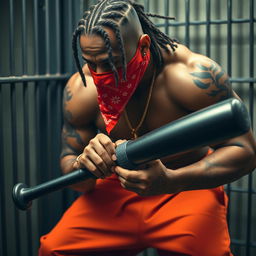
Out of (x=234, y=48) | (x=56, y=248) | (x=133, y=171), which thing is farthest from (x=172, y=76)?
(x=234, y=48)

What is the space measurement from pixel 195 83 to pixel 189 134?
0.47 m

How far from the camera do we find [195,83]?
1199 mm

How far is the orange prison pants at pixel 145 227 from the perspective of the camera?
1.21 metres

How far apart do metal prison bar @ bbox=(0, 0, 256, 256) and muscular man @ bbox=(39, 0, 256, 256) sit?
35 cm

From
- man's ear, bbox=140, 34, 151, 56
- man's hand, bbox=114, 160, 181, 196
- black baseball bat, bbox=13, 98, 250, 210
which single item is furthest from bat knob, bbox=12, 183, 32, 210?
man's ear, bbox=140, 34, 151, 56

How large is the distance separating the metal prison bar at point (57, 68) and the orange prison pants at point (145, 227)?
413 mm

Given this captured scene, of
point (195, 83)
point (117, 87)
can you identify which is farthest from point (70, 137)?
point (195, 83)

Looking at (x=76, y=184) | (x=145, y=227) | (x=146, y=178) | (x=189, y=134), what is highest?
(x=189, y=134)

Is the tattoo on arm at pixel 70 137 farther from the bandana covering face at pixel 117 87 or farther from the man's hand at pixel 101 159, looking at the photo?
the man's hand at pixel 101 159

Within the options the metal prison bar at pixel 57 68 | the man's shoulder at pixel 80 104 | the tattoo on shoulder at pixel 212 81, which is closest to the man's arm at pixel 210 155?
the tattoo on shoulder at pixel 212 81

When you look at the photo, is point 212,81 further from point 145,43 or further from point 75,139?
point 75,139

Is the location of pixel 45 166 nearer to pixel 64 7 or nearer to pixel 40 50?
pixel 40 50

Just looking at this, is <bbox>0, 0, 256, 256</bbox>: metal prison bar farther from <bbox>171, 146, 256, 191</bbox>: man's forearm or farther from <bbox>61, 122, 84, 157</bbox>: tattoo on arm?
<bbox>171, 146, 256, 191</bbox>: man's forearm

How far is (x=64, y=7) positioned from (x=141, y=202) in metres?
0.98
